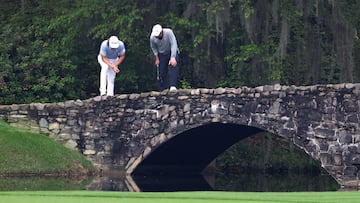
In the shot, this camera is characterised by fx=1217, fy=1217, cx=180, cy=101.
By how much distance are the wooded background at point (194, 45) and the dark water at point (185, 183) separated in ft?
9.87

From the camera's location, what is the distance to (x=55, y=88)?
33531 mm

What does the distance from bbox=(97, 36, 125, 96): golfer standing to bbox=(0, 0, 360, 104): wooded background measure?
3.65 meters

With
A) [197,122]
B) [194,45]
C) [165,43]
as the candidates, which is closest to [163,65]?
[165,43]

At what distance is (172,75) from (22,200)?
13707 mm

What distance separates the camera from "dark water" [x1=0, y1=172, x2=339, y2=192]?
2364 centimetres

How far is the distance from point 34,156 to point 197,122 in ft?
12.6

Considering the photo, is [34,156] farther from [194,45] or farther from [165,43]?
[194,45]

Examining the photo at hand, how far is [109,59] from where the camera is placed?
97.1ft

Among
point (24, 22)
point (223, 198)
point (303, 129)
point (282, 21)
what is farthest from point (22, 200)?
point (24, 22)

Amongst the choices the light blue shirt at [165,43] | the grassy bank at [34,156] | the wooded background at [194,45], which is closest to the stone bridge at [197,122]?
the grassy bank at [34,156]

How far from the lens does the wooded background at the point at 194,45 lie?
32438mm

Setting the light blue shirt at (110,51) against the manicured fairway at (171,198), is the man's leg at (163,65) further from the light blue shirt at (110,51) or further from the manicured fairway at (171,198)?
the manicured fairway at (171,198)

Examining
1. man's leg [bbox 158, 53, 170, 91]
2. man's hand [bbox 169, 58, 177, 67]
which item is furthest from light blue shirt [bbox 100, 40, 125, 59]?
man's hand [bbox 169, 58, 177, 67]

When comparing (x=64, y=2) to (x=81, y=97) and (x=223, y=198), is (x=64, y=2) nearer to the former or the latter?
(x=81, y=97)
